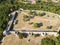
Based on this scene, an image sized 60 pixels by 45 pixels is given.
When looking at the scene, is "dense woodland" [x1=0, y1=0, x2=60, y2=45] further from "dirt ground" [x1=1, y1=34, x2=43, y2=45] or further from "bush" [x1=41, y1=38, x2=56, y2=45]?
"bush" [x1=41, y1=38, x2=56, y2=45]

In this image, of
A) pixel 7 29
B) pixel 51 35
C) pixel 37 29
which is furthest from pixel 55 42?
pixel 7 29

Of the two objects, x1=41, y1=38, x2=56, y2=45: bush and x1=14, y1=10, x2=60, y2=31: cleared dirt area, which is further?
x1=14, y1=10, x2=60, y2=31: cleared dirt area

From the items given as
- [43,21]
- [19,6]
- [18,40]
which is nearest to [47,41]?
[18,40]

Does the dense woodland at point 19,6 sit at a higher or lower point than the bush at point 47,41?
higher

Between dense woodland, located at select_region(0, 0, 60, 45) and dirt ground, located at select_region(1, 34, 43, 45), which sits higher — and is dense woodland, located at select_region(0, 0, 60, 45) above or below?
above

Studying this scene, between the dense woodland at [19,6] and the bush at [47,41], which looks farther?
the dense woodland at [19,6]

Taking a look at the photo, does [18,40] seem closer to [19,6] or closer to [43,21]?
[43,21]

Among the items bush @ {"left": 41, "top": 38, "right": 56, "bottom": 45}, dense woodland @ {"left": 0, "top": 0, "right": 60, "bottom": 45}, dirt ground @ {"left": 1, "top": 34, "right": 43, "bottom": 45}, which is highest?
dense woodland @ {"left": 0, "top": 0, "right": 60, "bottom": 45}

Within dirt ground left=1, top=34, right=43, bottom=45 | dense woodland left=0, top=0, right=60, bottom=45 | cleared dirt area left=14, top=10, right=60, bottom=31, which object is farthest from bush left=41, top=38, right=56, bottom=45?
dense woodland left=0, top=0, right=60, bottom=45

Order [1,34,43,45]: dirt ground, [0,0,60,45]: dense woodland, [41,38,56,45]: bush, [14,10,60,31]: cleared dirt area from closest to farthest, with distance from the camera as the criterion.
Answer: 1. [41,38,56,45]: bush
2. [1,34,43,45]: dirt ground
3. [14,10,60,31]: cleared dirt area
4. [0,0,60,45]: dense woodland

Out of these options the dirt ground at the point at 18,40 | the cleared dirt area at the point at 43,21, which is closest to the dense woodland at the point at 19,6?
the cleared dirt area at the point at 43,21

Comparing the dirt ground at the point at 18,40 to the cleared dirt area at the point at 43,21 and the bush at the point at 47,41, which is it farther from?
the cleared dirt area at the point at 43,21
